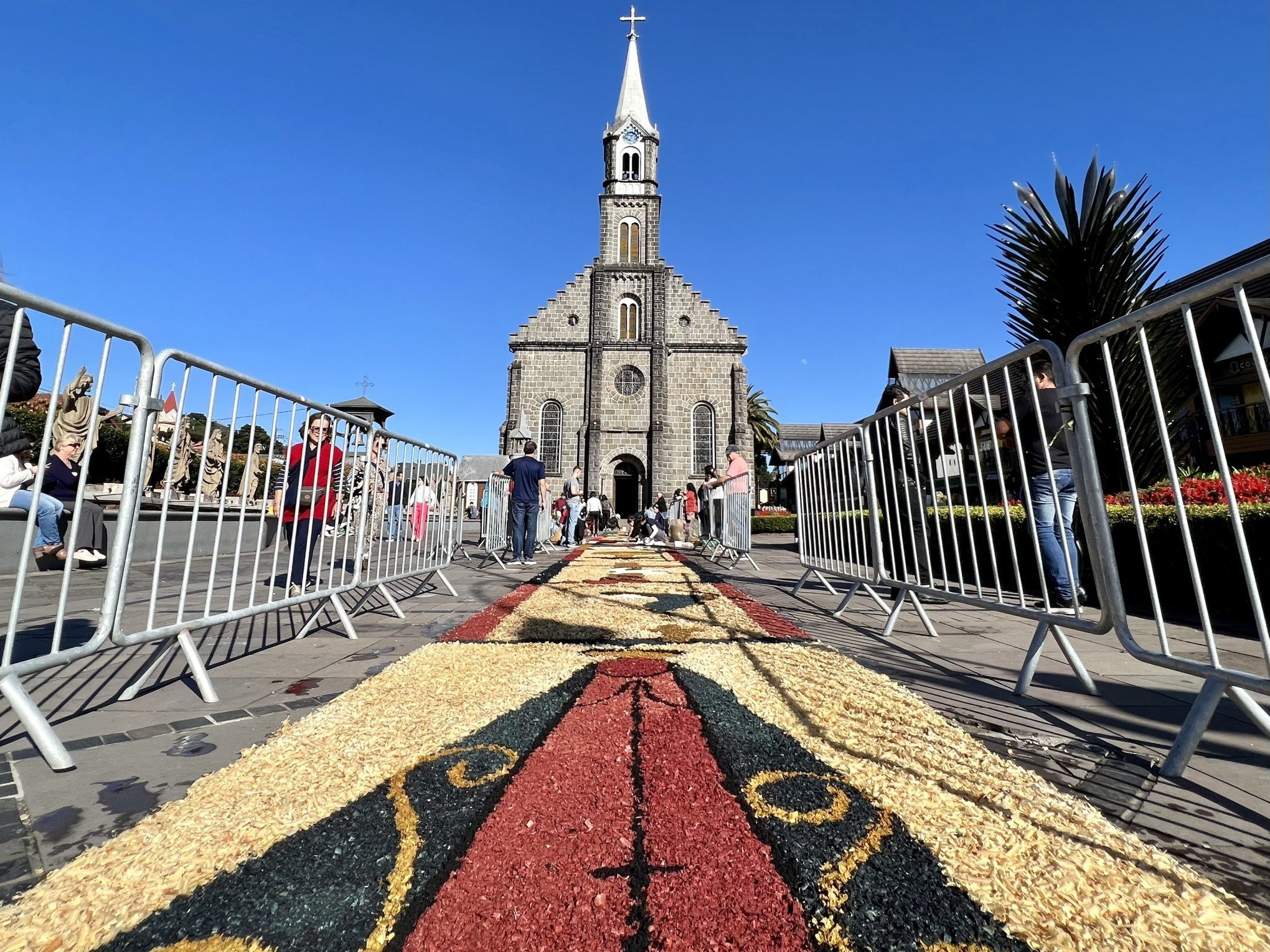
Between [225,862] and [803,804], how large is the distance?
1.18 m

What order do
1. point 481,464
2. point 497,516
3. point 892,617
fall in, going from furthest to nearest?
point 481,464 → point 497,516 → point 892,617

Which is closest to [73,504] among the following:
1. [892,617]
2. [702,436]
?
[892,617]

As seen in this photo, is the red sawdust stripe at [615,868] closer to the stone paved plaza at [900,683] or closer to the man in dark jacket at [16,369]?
the stone paved plaza at [900,683]

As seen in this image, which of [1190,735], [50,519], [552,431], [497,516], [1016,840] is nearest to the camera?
[1016,840]

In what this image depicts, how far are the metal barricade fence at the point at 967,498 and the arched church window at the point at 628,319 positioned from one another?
76.2ft

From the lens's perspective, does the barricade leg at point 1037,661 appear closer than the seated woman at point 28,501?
Yes

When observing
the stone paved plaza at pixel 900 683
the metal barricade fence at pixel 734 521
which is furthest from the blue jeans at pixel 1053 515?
the metal barricade fence at pixel 734 521

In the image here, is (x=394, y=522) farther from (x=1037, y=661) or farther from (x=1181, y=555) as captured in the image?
(x=1181, y=555)

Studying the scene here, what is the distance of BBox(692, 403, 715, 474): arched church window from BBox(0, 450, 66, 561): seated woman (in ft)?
77.9

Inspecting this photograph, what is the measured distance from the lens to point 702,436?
87.9 ft

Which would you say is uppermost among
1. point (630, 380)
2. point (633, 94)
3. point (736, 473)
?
point (633, 94)

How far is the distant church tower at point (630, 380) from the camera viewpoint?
26.3m

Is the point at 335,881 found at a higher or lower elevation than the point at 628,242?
→ lower

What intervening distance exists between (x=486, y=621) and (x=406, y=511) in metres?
1.70
